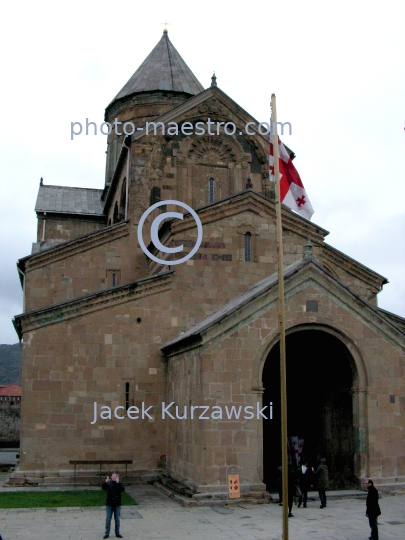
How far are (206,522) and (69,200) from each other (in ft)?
76.3

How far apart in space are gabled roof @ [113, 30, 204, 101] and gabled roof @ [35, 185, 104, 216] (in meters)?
5.51

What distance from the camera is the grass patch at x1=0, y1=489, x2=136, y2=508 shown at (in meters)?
15.7

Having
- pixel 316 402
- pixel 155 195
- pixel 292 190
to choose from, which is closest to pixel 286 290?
pixel 292 190

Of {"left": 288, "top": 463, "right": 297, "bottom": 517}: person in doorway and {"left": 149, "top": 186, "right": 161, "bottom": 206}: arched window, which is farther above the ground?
{"left": 149, "top": 186, "right": 161, "bottom": 206}: arched window

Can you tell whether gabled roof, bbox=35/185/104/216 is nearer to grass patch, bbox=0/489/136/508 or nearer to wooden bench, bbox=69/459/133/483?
wooden bench, bbox=69/459/133/483

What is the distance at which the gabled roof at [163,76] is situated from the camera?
34.0m

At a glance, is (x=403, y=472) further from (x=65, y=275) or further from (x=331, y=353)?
(x=65, y=275)

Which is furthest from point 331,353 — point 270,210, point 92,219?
point 92,219

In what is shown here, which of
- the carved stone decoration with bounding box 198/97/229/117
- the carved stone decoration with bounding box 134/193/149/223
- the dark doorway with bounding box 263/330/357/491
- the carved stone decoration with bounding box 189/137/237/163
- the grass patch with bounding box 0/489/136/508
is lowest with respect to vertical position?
the grass patch with bounding box 0/489/136/508

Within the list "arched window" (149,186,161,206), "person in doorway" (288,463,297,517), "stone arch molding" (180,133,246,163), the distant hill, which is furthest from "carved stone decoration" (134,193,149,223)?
the distant hill

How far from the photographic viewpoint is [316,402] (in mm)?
20953

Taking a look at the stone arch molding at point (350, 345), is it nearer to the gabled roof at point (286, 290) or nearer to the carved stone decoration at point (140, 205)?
the gabled roof at point (286, 290)

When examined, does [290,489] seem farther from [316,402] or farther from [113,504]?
[316,402]

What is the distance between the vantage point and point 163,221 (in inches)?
947
